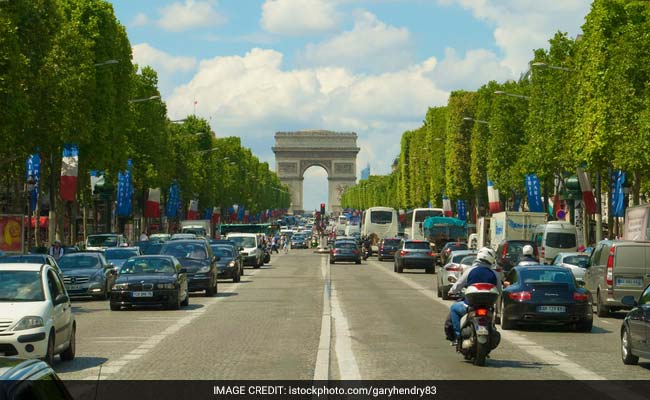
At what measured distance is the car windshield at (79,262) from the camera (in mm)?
37531

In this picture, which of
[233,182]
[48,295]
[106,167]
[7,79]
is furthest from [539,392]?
[233,182]

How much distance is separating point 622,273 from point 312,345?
1225 centimetres

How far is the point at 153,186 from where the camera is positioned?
79312mm

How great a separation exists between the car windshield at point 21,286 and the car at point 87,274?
18261mm

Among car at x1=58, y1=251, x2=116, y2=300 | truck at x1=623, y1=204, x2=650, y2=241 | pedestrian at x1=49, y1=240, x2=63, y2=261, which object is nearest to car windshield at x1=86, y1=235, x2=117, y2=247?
pedestrian at x1=49, y1=240, x2=63, y2=261

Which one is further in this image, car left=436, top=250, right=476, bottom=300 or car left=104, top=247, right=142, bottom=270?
car left=104, top=247, right=142, bottom=270

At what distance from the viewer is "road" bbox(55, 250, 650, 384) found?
1611 centimetres

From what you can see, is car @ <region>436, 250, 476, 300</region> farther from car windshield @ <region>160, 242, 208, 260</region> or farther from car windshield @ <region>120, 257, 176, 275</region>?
car windshield @ <region>120, 257, 176, 275</region>

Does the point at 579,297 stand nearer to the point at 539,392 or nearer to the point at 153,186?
the point at 539,392

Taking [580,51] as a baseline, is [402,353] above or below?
below

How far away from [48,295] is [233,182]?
13500 cm

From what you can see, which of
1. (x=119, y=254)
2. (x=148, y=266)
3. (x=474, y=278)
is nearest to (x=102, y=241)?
(x=119, y=254)

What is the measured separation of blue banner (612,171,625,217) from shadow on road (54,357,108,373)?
44.5 meters

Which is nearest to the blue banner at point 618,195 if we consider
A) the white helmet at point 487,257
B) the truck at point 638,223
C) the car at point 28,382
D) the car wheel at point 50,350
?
the truck at point 638,223
